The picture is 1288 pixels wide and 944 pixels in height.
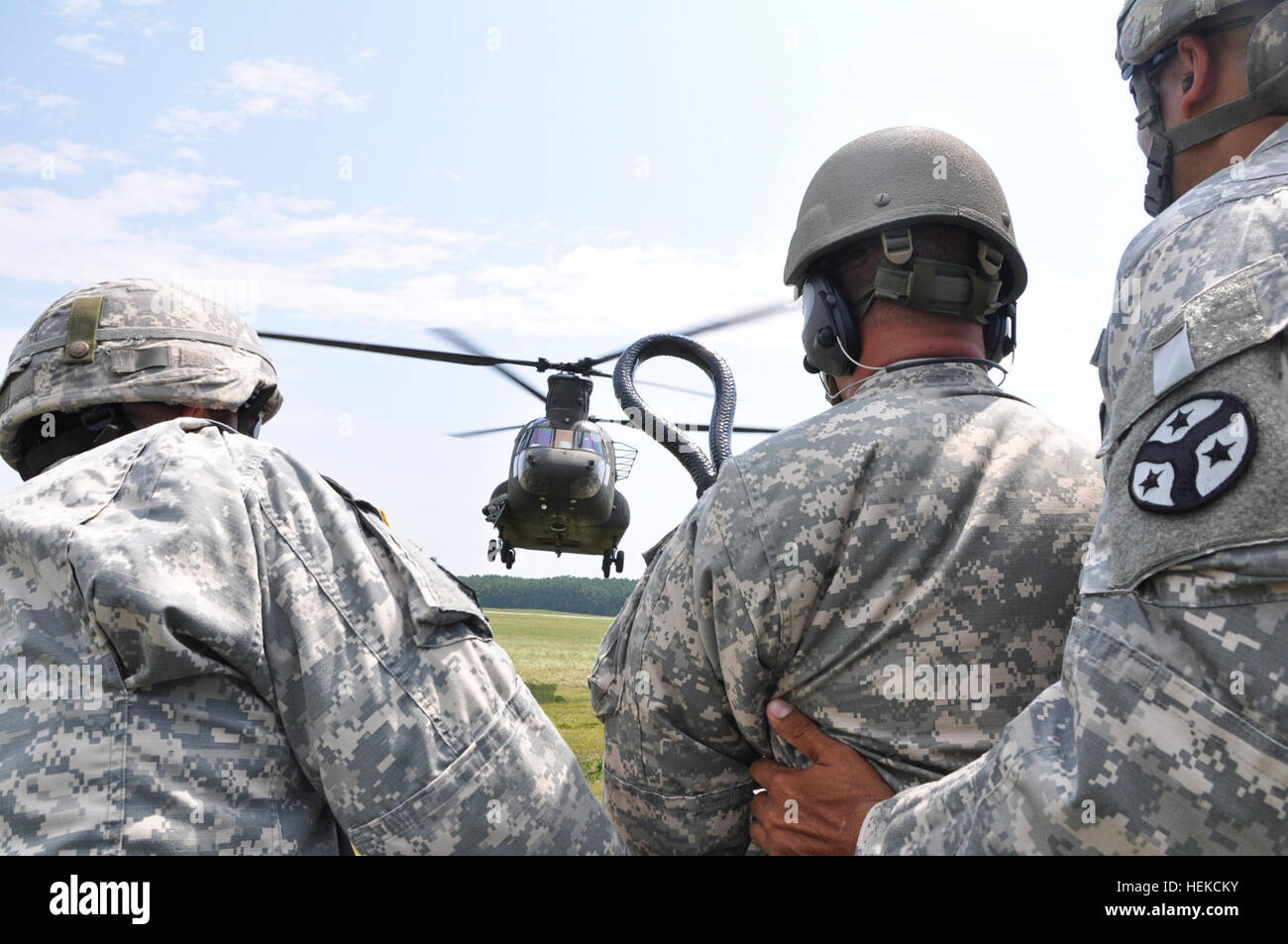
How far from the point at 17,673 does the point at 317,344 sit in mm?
13986

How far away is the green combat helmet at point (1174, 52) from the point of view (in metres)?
2.01

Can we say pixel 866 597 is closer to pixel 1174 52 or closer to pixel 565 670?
pixel 1174 52

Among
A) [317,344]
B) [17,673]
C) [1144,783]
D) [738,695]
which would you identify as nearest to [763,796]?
[738,695]

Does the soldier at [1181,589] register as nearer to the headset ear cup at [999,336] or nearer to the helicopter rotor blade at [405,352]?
the headset ear cup at [999,336]

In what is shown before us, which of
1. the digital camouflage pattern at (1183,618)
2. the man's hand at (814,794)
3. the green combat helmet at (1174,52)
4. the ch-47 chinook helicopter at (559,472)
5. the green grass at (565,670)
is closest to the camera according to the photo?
the digital camouflage pattern at (1183,618)

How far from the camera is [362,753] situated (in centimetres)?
199

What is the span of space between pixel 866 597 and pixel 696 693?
50 cm

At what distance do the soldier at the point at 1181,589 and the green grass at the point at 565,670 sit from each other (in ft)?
4.82

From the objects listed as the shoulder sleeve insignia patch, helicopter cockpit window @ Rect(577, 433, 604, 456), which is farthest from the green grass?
helicopter cockpit window @ Rect(577, 433, 604, 456)

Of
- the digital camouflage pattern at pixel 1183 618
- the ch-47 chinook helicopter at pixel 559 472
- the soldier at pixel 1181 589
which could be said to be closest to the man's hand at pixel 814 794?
the soldier at pixel 1181 589

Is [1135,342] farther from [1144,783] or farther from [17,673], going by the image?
[17,673]
